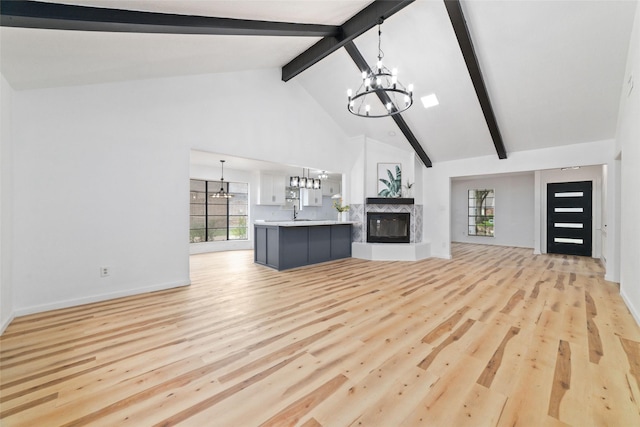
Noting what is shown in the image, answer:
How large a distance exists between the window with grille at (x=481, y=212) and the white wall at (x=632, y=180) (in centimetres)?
615

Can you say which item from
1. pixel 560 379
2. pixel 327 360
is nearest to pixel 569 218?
pixel 560 379

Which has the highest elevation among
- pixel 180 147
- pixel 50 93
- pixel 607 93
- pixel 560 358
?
pixel 607 93

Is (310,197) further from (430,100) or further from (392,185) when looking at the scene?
(430,100)

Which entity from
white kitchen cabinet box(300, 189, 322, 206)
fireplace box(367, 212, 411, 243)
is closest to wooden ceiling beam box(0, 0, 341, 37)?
fireplace box(367, 212, 411, 243)

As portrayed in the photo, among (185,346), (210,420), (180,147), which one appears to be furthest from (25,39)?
(210,420)

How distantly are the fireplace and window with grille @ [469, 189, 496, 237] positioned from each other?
4.66 m

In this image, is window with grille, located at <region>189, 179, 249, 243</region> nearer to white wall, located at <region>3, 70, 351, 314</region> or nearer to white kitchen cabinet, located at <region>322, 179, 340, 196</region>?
white kitchen cabinet, located at <region>322, 179, 340, 196</region>

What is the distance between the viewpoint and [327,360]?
7.11ft

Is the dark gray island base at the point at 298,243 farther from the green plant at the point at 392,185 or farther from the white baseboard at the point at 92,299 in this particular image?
the white baseboard at the point at 92,299

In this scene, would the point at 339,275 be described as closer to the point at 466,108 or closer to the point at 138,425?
the point at 138,425

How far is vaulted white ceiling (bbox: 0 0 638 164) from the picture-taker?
2740 mm

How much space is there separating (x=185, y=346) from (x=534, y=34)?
18.8ft

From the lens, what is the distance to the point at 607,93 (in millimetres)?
4168

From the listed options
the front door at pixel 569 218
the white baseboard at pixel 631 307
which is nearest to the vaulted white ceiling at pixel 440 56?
the white baseboard at pixel 631 307
